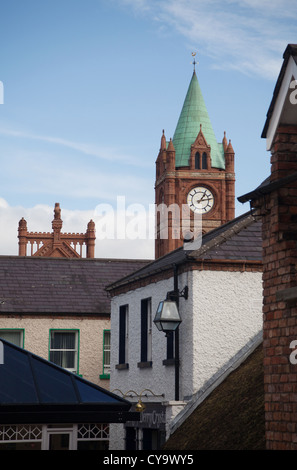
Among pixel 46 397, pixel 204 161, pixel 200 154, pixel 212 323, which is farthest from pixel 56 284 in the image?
pixel 204 161

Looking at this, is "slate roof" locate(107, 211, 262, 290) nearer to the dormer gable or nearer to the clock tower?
the clock tower

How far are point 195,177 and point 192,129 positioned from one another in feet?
21.6

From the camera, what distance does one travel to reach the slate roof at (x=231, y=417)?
1301 centimetres

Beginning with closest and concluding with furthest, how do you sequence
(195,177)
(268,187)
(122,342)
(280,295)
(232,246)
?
(280,295) → (268,187) → (232,246) → (122,342) → (195,177)

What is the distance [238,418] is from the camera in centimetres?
1402

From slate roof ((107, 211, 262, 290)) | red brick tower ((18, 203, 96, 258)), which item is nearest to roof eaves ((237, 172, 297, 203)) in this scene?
slate roof ((107, 211, 262, 290))

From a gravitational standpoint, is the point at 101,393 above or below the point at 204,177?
below

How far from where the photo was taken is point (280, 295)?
9.68 meters

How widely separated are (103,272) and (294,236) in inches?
848

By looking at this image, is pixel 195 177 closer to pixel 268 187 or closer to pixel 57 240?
pixel 57 240

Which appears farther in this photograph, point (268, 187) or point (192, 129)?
point (192, 129)
